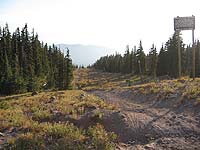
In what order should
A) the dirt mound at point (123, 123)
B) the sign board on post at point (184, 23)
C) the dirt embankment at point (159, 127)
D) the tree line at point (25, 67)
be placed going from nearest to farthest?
the dirt embankment at point (159, 127) < the dirt mound at point (123, 123) < the sign board on post at point (184, 23) < the tree line at point (25, 67)

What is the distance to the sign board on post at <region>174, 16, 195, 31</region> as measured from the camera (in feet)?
103

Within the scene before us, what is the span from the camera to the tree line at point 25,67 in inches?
2277

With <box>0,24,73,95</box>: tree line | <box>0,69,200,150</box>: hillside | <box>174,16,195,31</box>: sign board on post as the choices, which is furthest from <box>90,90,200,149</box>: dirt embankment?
<box>0,24,73,95</box>: tree line

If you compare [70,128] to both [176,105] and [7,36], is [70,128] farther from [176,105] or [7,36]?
[7,36]

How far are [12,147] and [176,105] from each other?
9986 mm

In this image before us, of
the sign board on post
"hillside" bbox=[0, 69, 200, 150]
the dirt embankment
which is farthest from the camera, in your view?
the sign board on post

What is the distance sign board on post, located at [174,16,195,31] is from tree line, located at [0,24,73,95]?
99.0 feet

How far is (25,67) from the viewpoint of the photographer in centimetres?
6531

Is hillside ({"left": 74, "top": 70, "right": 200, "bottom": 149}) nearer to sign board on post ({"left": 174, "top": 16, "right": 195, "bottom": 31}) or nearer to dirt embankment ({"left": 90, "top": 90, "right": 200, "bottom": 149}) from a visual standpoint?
dirt embankment ({"left": 90, "top": 90, "right": 200, "bottom": 149})

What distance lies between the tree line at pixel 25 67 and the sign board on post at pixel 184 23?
30.2m

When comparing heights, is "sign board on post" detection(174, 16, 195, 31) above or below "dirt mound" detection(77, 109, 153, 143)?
above

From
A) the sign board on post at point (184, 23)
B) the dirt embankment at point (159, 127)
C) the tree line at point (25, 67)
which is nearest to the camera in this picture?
the dirt embankment at point (159, 127)

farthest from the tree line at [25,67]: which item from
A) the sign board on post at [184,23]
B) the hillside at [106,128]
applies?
the hillside at [106,128]

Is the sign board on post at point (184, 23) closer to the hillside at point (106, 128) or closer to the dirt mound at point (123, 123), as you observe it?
the hillside at point (106, 128)
